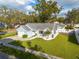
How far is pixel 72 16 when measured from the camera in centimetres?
9231

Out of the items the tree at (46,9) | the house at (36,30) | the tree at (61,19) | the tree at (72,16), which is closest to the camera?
the house at (36,30)

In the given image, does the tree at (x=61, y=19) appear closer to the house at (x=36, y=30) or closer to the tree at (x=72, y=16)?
the tree at (x=72, y=16)

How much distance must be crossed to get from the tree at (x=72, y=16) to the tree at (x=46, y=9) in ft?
54.4

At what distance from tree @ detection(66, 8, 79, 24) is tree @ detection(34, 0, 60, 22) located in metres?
16.6

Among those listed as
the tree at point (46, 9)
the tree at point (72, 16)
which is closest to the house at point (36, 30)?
the tree at point (46, 9)

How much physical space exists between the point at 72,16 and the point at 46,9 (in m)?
22.5

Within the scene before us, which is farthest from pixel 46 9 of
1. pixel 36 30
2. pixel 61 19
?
pixel 36 30

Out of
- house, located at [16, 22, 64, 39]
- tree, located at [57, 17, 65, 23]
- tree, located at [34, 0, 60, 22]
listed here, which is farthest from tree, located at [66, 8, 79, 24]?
house, located at [16, 22, 64, 39]

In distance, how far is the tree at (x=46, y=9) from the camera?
74.7 meters

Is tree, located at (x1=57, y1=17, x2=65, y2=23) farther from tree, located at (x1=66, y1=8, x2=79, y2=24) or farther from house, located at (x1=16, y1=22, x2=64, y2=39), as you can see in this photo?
house, located at (x1=16, y1=22, x2=64, y2=39)

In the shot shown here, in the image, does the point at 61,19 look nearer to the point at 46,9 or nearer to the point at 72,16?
the point at 72,16

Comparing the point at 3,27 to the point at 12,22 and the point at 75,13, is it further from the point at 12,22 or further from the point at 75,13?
the point at 75,13

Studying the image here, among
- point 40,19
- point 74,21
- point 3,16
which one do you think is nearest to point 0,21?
point 3,16

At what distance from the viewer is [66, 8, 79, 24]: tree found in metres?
90.8
